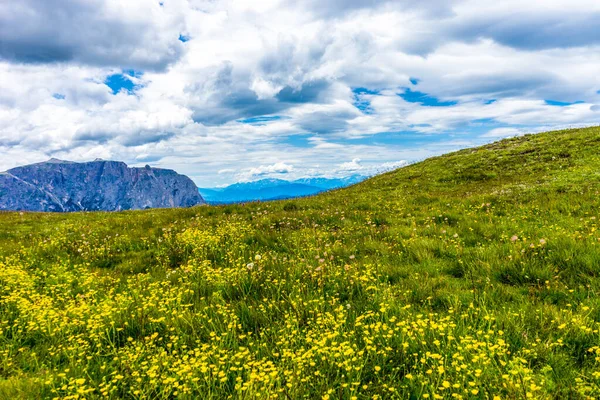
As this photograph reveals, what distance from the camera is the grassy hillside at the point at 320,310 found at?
150 inches

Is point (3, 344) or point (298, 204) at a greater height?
point (298, 204)

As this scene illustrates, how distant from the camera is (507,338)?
427 cm

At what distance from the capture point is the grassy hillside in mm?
3799

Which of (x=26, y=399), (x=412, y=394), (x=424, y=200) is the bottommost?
(x=412, y=394)

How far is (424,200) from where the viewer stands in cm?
1577

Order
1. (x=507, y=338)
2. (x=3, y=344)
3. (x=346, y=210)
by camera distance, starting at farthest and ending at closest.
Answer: (x=346, y=210)
(x=3, y=344)
(x=507, y=338)

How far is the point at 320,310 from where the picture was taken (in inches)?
219

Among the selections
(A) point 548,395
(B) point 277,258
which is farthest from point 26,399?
(A) point 548,395

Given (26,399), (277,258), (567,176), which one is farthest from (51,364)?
(567,176)

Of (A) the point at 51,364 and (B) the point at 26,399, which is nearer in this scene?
(B) the point at 26,399

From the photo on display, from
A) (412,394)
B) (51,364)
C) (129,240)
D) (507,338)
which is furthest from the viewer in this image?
(129,240)

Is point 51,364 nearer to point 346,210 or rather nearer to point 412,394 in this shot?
point 412,394

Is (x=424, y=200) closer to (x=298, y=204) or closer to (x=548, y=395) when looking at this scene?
(x=298, y=204)

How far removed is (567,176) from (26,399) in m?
22.9
